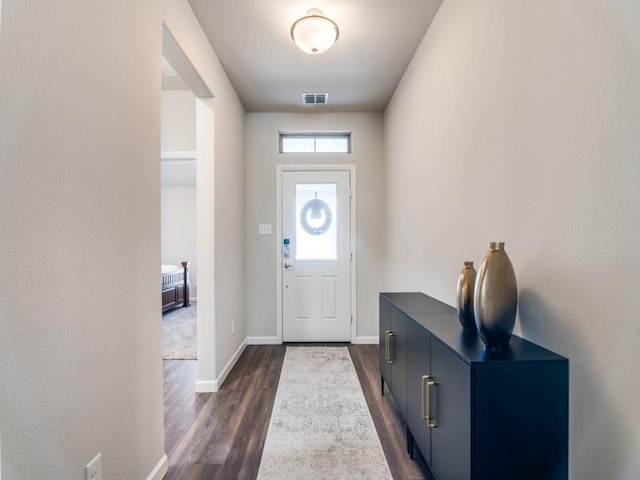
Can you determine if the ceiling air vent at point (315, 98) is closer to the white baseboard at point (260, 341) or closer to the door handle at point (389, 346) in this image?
the door handle at point (389, 346)

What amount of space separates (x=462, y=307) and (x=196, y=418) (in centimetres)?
191

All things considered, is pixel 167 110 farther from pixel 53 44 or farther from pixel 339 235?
pixel 53 44

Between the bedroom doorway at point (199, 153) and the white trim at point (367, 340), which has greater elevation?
the bedroom doorway at point (199, 153)

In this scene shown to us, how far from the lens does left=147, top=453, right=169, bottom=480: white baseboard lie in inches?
62.6

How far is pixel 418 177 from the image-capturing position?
2.63 m

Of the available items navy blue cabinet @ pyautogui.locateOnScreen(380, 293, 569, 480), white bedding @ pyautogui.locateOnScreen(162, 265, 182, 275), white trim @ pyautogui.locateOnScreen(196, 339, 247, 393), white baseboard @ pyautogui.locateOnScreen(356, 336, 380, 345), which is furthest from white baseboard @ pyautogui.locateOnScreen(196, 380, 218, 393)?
white bedding @ pyautogui.locateOnScreen(162, 265, 182, 275)

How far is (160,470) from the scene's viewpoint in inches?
65.1

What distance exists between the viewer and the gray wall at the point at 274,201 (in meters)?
3.82

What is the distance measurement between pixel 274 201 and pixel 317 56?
162cm

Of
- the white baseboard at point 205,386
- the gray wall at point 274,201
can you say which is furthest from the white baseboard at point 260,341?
the white baseboard at point 205,386

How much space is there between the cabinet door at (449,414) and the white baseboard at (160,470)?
133cm

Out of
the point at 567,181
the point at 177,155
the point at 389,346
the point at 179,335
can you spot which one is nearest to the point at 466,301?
the point at 567,181

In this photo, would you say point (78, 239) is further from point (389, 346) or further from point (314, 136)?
point (314, 136)

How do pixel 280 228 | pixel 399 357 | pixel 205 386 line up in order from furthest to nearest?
pixel 280 228
pixel 205 386
pixel 399 357
